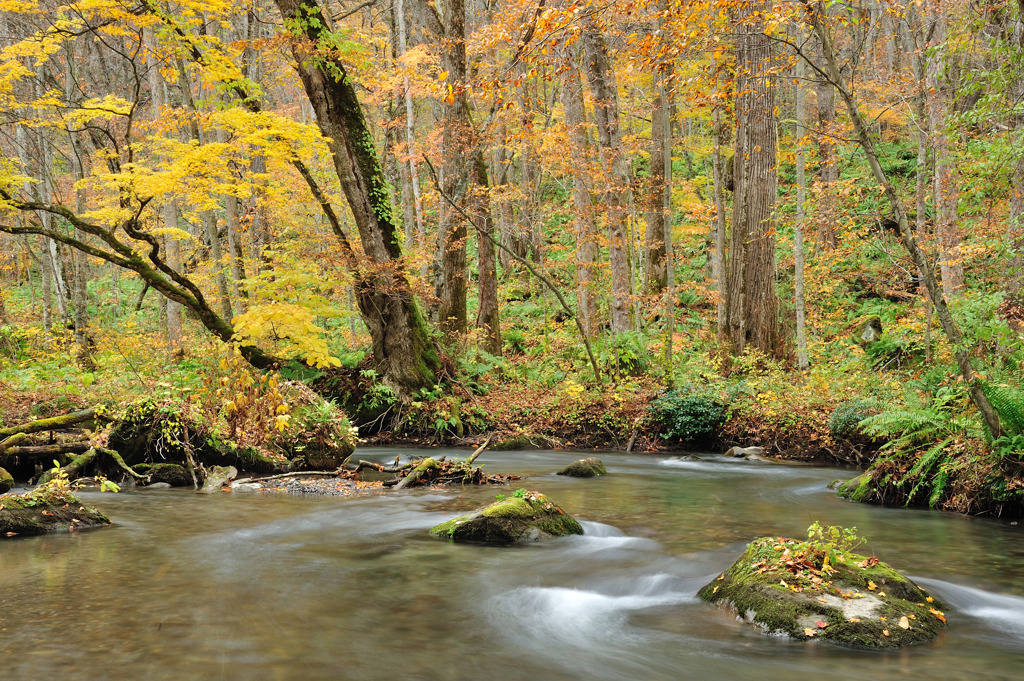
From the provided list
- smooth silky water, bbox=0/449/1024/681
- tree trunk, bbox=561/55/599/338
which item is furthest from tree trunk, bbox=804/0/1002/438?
tree trunk, bbox=561/55/599/338

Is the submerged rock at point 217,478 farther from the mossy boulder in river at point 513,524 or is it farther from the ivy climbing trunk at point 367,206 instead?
the ivy climbing trunk at point 367,206

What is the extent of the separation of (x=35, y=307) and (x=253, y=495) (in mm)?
24923

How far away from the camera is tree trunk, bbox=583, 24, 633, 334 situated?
16.5m

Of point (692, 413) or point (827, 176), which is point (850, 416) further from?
point (827, 176)

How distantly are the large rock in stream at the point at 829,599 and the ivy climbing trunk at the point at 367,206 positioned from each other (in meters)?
10.7

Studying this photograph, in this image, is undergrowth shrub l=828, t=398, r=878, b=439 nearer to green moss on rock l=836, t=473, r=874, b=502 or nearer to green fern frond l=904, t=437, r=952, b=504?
green moss on rock l=836, t=473, r=874, b=502

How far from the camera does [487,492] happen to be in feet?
30.9

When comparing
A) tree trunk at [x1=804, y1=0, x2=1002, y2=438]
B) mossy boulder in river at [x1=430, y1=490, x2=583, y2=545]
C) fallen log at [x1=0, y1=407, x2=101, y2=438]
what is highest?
tree trunk at [x1=804, y1=0, x2=1002, y2=438]

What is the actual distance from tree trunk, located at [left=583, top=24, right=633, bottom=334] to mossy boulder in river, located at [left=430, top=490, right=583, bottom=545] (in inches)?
410

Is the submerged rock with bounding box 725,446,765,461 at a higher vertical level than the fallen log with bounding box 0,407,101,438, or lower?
lower

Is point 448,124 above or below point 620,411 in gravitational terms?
above

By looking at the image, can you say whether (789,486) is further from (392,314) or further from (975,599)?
(392,314)

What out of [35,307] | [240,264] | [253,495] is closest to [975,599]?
[253,495]

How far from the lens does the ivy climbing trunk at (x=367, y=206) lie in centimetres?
1336
